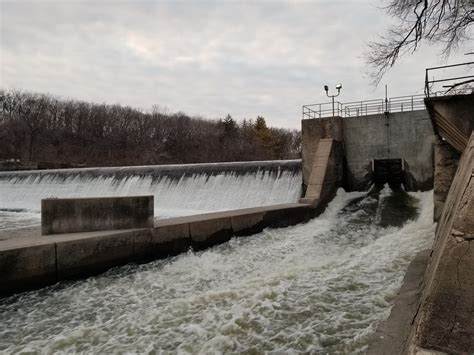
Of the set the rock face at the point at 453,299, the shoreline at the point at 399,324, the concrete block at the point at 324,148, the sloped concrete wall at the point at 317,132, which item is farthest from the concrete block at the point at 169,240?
the sloped concrete wall at the point at 317,132

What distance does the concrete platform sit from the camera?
19.1ft

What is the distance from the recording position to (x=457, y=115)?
9.16 meters

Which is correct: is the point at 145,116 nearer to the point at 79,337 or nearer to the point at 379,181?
the point at 379,181

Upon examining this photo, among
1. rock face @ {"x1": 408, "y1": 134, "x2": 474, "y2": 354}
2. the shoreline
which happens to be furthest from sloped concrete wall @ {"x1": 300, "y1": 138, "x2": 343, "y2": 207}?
rock face @ {"x1": 408, "y1": 134, "x2": 474, "y2": 354}

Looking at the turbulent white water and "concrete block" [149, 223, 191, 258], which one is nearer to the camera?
"concrete block" [149, 223, 191, 258]

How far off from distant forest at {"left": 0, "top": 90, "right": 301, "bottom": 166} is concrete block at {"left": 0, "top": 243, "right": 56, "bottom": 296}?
4934cm

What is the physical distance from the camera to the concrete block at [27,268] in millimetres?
5641

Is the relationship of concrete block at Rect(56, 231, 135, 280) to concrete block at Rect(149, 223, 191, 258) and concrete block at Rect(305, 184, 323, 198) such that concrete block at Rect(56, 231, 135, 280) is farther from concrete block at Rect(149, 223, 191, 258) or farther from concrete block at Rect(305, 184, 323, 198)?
concrete block at Rect(305, 184, 323, 198)

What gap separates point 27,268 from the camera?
19.3 feet

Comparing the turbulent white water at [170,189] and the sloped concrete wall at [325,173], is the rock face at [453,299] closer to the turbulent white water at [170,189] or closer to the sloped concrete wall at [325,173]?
the sloped concrete wall at [325,173]

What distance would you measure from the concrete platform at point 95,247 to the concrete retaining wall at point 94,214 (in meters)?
0.26

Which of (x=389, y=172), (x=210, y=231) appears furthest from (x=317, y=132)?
(x=210, y=231)

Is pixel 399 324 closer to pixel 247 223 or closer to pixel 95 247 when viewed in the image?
pixel 95 247

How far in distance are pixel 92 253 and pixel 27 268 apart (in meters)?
1.09
